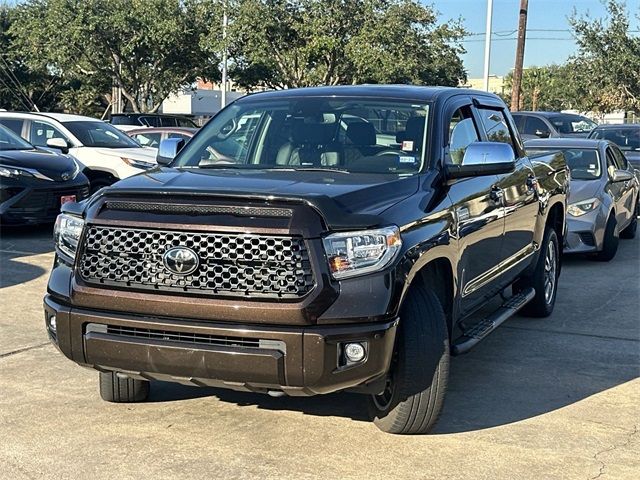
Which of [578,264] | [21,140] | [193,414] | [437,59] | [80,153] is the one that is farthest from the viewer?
[437,59]

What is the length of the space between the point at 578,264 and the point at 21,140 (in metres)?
7.79

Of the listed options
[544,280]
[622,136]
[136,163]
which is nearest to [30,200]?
[136,163]

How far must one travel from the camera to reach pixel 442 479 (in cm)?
400

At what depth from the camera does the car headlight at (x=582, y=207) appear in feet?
33.7

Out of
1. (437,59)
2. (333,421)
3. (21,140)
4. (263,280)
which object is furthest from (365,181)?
(437,59)

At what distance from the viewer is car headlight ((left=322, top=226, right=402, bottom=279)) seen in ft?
12.8

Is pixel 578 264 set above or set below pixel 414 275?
below

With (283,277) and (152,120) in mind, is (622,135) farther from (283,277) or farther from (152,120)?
(283,277)

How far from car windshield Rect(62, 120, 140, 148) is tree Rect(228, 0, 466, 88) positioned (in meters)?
19.2

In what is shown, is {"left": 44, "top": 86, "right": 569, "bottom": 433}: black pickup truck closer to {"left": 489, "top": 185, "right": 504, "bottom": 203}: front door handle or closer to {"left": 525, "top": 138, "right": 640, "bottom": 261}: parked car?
{"left": 489, "top": 185, "right": 504, "bottom": 203}: front door handle

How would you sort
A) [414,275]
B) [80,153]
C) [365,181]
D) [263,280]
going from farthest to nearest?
[80,153] < [365,181] < [414,275] < [263,280]

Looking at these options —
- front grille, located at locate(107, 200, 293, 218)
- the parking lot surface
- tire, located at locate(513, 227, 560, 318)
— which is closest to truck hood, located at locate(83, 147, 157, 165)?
the parking lot surface

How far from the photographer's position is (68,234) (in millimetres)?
4488

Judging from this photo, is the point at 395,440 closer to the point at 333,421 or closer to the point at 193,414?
the point at 333,421
